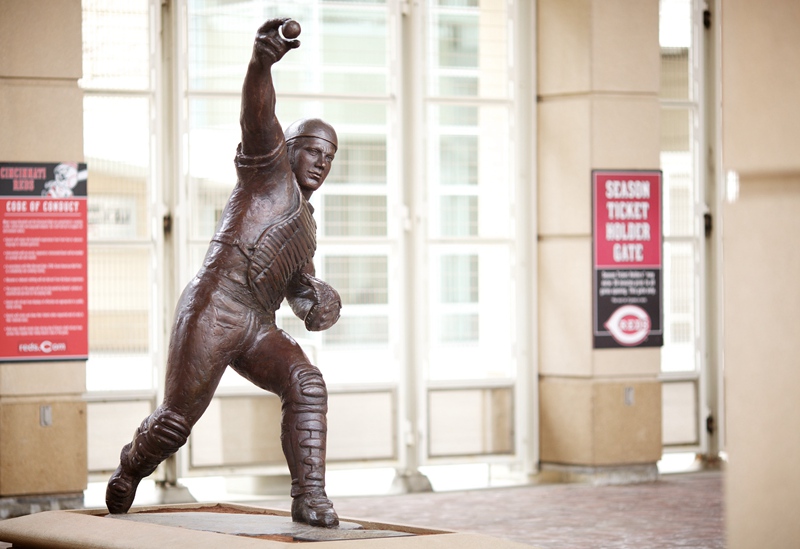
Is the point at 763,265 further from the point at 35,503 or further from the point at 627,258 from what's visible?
the point at 627,258

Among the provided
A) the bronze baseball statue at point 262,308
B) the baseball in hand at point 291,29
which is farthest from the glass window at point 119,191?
the baseball in hand at point 291,29

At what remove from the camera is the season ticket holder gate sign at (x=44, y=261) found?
8.23 meters

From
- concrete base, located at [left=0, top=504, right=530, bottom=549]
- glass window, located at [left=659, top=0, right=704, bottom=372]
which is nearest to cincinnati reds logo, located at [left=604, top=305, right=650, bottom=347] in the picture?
glass window, located at [left=659, top=0, right=704, bottom=372]

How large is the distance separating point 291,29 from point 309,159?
0.77 metres

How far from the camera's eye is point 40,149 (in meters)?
8.24

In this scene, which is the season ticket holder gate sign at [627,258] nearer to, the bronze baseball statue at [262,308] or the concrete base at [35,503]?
the concrete base at [35,503]

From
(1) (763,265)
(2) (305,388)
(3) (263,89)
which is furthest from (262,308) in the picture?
(1) (763,265)

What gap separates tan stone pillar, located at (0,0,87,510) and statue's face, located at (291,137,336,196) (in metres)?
3.32

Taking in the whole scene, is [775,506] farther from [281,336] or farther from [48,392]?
[48,392]

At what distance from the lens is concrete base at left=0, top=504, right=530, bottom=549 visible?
4766mm

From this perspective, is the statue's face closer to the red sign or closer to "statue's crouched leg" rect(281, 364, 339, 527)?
"statue's crouched leg" rect(281, 364, 339, 527)

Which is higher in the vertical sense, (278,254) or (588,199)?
(588,199)

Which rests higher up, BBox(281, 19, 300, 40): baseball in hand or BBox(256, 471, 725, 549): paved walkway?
BBox(281, 19, 300, 40): baseball in hand

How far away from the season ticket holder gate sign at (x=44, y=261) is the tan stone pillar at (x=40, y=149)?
0.37ft
